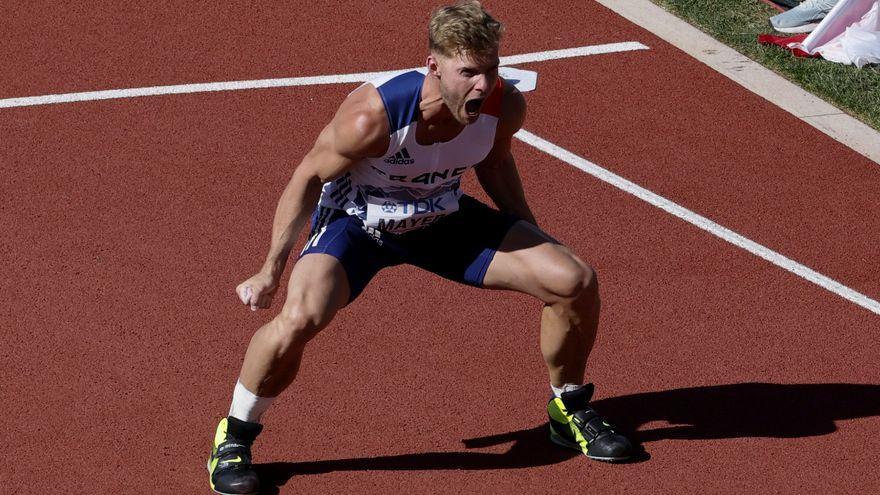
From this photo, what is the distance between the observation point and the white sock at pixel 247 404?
4.85 metres

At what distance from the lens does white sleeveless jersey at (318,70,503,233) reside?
477 centimetres

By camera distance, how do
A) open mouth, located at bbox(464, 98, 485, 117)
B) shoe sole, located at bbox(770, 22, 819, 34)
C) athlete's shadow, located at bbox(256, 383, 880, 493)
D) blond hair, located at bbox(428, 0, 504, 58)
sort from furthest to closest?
shoe sole, located at bbox(770, 22, 819, 34) < athlete's shadow, located at bbox(256, 383, 880, 493) < open mouth, located at bbox(464, 98, 485, 117) < blond hair, located at bbox(428, 0, 504, 58)

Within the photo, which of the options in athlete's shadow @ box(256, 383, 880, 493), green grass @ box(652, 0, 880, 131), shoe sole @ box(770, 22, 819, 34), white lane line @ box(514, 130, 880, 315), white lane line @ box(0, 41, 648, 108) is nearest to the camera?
athlete's shadow @ box(256, 383, 880, 493)

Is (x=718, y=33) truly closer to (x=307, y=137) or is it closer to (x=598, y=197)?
(x=598, y=197)

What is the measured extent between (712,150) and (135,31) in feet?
12.3

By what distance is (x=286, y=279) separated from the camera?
6312mm

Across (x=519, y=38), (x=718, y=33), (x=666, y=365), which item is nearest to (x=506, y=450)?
(x=666, y=365)

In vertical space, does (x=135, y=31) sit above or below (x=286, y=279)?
above

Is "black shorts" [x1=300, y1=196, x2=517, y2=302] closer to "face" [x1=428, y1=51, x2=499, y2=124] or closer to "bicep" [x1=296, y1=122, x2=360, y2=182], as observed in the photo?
"bicep" [x1=296, y1=122, x2=360, y2=182]

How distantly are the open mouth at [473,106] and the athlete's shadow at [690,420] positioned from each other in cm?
146

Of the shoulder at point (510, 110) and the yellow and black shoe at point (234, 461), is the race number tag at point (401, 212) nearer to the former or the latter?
the shoulder at point (510, 110)

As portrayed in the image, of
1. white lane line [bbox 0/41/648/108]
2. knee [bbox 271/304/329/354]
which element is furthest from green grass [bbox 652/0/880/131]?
knee [bbox 271/304/329/354]

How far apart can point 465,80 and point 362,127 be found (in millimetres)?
421

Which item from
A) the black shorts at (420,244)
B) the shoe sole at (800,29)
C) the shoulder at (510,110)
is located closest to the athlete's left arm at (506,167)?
the shoulder at (510,110)
